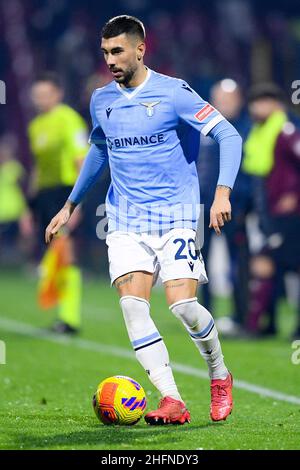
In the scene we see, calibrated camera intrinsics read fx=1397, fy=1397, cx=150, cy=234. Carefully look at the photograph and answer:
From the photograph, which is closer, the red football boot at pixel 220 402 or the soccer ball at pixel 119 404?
the soccer ball at pixel 119 404

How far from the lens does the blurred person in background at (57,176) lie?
1402cm

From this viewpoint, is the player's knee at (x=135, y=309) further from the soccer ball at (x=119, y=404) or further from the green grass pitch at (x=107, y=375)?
the green grass pitch at (x=107, y=375)

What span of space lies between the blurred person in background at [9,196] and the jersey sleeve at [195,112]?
22586 mm

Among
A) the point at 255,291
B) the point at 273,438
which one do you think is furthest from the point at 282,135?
the point at 273,438

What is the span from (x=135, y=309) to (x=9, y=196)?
23.3 meters

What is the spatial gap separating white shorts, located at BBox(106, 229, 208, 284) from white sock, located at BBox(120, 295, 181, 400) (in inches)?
7.5

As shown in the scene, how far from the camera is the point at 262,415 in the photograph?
8.51 meters

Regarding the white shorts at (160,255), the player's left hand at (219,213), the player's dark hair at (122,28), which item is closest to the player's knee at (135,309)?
the white shorts at (160,255)

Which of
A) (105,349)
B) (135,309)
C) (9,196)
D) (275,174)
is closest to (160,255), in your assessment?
(135,309)

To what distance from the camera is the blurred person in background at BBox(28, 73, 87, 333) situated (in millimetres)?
14023

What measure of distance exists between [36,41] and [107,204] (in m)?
20.6

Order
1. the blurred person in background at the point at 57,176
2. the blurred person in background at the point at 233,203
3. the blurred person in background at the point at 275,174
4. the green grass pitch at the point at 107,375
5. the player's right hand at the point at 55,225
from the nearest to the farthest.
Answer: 1. the green grass pitch at the point at 107,375
2. the player's right hand at the point at 55,225
3. the blurred person in background at the point at 275,174
4. the blurred person in background at the point at 233,203
5. the blurred person in background at the point at 57,176

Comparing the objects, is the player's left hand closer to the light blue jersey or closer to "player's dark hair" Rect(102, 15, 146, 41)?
the light blue jersey

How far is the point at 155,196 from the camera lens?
317 inches
